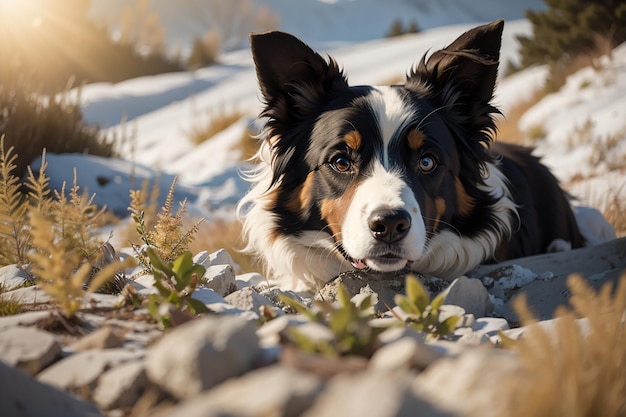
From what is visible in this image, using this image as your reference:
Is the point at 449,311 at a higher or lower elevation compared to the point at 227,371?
lower

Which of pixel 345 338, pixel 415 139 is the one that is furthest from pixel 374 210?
pixel 345 338

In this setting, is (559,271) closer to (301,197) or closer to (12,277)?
(301,197)

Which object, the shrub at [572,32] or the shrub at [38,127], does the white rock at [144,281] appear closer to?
the shrub at [38,127]

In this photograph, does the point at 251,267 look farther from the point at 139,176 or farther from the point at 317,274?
the point at 139,176

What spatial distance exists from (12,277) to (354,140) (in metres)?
2.07

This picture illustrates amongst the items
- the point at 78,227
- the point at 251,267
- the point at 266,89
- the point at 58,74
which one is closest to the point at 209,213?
the point at 251,267

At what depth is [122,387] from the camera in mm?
1736

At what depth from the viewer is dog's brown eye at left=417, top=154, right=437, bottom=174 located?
394 centimetres

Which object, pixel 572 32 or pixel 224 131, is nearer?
pixel 224 131

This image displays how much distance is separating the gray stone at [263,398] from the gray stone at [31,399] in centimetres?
37

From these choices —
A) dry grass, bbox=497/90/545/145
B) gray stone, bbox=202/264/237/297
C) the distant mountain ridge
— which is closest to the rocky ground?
gray stone, bbox=202/264/237/297

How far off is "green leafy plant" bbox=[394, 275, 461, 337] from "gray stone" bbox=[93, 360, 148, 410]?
3.29 feet

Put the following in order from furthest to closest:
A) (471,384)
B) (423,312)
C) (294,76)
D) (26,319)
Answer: (294,76) < (423,312) < (26,319) < (471,384)

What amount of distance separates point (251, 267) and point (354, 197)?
2393mm
